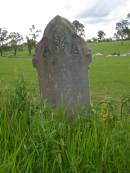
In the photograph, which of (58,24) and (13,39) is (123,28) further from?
(58,24)

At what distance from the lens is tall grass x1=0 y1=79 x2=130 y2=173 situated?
339 centimetres

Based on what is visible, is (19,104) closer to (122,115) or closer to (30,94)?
(30,94)

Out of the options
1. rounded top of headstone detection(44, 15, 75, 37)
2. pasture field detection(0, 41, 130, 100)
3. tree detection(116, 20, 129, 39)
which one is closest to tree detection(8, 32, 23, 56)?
tree detection(116, 20, 129, 39)

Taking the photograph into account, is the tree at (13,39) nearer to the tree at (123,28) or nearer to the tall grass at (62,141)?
the tree at (123,28)

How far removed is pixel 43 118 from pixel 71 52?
3099 millimetres

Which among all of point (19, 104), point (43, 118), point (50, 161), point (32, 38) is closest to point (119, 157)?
point (50, 161)

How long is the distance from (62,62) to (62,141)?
11.7 feet

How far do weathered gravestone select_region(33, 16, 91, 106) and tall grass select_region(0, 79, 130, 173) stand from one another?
2.48m

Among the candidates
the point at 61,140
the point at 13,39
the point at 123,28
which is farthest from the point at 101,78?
the point at 123,28

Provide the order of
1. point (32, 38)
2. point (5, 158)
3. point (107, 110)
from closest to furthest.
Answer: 1. point (5, 158)
2. point (107, 110)
3. point (32, 38)

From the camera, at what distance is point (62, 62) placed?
697 cm

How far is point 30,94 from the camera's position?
4930 mm

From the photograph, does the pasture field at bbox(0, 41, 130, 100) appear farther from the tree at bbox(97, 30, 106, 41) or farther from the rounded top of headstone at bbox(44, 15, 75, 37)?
the tree at bbox(97, 30, 106, 41)

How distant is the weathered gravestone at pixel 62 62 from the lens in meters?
6.95
